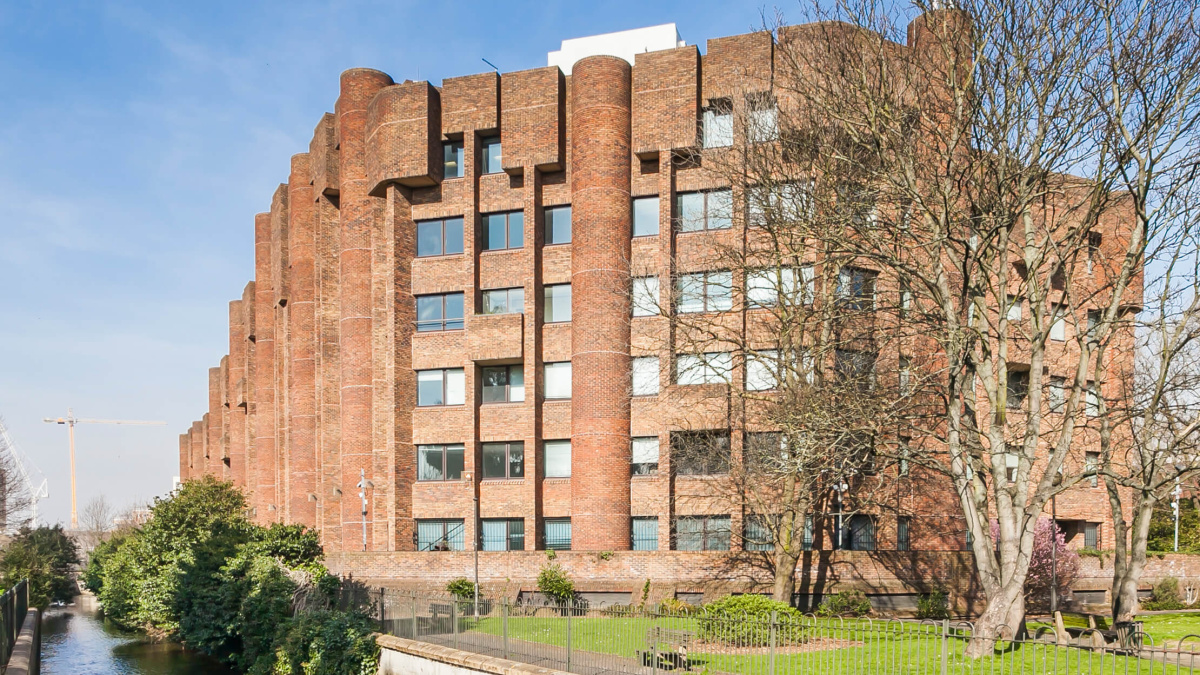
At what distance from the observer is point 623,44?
41.3m

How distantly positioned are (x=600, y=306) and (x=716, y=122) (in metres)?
7.90

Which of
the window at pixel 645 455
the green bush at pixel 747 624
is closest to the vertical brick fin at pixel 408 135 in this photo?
the window at pixel 645 455

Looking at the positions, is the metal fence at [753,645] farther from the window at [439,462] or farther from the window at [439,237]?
the window at [439,237]

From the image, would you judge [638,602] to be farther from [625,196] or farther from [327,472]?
[327,472]

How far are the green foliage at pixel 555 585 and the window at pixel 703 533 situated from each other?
4351mm

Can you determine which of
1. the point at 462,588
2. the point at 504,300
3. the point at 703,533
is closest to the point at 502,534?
the point at 462,588

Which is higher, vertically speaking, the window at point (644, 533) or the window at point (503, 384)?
the window at point (503, 384)

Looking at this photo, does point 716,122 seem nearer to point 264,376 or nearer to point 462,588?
point 462,588

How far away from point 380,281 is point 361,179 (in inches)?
182

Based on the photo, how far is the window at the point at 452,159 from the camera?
127ft

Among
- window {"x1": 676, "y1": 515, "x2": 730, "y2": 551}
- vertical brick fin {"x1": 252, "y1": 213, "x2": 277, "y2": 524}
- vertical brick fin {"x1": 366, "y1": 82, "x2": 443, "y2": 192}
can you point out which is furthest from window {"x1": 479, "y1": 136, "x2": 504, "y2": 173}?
vertical brick fin {"x1": 252, "y1": 213, "x2": 277, "y2": 524}

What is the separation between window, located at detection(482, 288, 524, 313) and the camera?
3738 cm

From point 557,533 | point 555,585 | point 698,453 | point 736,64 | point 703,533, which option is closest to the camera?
point 555,585

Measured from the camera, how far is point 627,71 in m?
36.0
